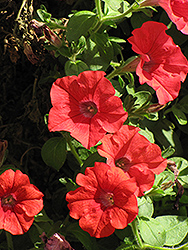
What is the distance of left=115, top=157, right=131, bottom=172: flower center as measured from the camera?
1007mm

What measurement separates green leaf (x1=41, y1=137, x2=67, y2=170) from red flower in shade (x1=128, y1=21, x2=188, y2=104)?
41 cm

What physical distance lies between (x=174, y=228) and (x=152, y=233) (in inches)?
6.4

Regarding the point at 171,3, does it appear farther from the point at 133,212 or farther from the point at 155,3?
the point at 133,212

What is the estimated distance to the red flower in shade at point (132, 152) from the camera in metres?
0.98

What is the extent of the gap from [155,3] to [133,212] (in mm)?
647

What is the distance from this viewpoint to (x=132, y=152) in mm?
1000

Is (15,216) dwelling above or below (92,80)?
below

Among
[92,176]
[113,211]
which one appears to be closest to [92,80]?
[92,176]

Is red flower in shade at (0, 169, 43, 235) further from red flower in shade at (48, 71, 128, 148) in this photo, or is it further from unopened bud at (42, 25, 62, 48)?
unopened bud at (42, 25, 62, 48)

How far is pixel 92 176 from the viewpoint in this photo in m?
0.93

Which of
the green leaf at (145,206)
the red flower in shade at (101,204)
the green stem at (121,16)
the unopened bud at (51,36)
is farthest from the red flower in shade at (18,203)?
the green stem at (121,16)

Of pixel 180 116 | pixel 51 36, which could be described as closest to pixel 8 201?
pixel 51 36

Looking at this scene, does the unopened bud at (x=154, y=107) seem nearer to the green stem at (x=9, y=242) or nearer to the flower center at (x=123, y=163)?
the flower center at (x=123, y=163)

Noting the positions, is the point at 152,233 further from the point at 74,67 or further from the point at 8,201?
the point at 74,67
